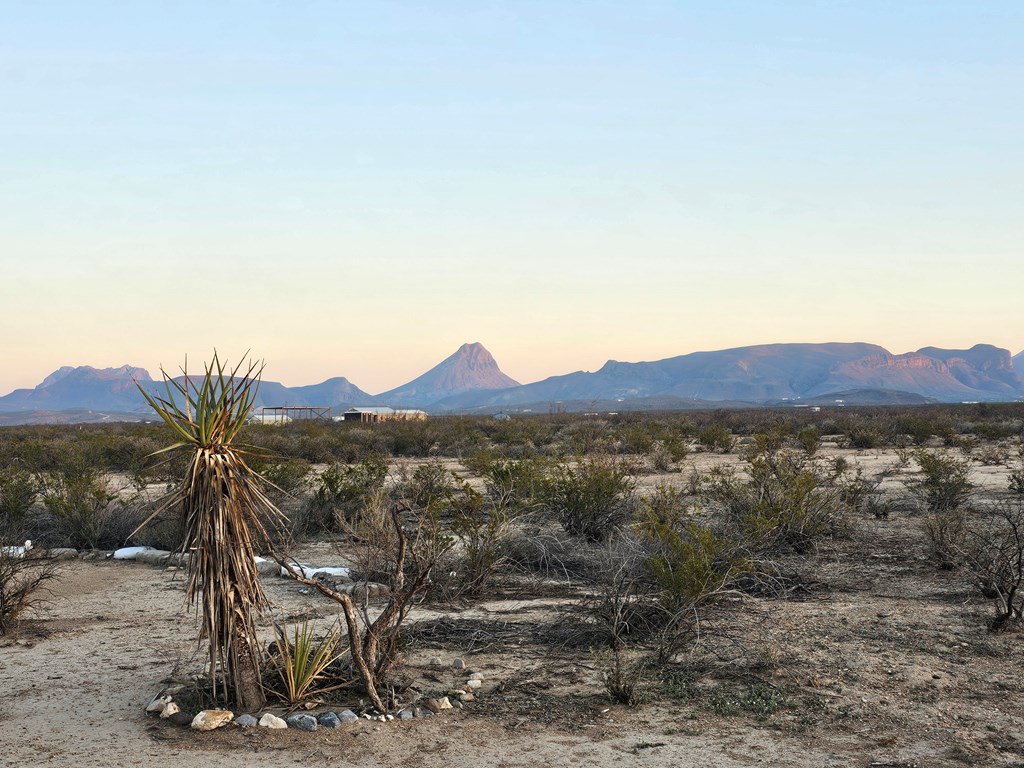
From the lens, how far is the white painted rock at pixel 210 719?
668 centimetres

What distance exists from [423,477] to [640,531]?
24.2 ft

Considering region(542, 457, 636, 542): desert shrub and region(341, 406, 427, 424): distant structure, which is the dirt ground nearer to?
region(542, 457, 636, 542): desert shrub

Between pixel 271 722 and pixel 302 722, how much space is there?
8.3 inches

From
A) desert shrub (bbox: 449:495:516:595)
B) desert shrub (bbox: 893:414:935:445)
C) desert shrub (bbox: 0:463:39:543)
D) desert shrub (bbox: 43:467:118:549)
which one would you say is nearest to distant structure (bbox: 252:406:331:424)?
desert shrub (bbox: 0:463:39:543)

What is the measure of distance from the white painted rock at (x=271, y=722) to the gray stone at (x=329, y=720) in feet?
0.79

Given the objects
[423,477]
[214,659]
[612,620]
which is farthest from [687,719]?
[423,477]

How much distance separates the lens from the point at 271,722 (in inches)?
265

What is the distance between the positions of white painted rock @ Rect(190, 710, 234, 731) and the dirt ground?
3.1 inches

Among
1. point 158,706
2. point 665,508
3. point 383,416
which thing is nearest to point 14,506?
point 158,706

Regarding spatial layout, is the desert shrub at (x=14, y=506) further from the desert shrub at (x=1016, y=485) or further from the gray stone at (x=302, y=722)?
the desert shrub at (x=1016, y=485)

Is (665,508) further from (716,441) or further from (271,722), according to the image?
(716,441)

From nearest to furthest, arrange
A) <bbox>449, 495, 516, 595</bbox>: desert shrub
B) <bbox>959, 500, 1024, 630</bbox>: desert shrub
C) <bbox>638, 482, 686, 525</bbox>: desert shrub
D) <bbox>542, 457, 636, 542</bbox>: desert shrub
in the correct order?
<bbox>959, 500, 1024, 630</bbox>: desert shrub → <bbox>449, 495, 516, 595</bbox>: desert shrub → <bbox>638, 482, 686, 525</bbox>: desert shrub → <bbox>542, 457, 636, 542</bbox>: desert shrub

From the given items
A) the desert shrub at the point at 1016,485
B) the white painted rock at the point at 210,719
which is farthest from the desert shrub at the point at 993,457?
the white painted rock at the point at 210,719

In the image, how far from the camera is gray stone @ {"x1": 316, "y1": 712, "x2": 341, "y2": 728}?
6.79 m
